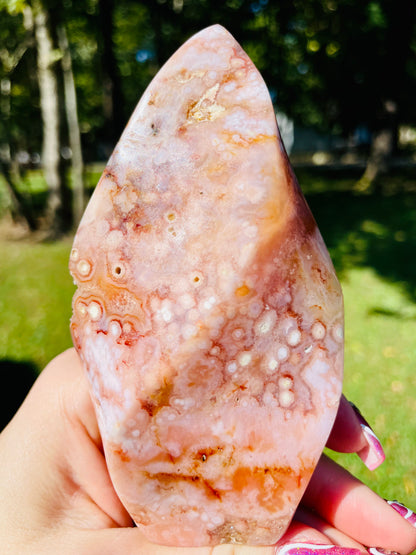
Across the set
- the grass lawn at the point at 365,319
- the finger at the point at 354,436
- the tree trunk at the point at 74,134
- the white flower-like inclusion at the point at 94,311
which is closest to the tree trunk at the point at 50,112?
the tree trunk at the point at 74,134

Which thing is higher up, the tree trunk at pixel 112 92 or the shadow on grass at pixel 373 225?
the tree trunk at pixel 112 92

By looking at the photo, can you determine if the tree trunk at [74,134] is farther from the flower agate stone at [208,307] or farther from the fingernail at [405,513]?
the fingernail at [405,513]

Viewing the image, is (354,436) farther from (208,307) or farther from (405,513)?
(208,307)

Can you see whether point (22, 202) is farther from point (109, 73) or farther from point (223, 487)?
point (109, 73)

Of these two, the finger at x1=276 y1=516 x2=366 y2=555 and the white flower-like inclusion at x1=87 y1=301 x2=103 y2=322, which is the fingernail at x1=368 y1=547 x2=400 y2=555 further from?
the white flower-like inclusion at x1=87 y1=301 x2=103 y2=322

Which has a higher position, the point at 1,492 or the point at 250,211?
the point at 250,211

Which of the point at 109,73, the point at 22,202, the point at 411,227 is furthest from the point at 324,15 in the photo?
the point at 109,73
